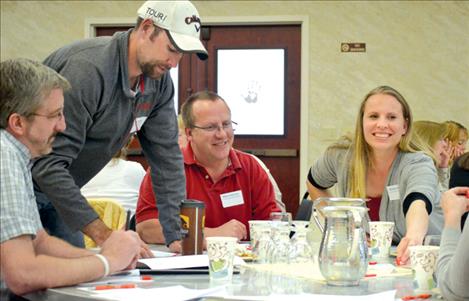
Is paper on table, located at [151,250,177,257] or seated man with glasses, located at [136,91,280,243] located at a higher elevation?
seated man with glasses, located at [136,91,280,243]

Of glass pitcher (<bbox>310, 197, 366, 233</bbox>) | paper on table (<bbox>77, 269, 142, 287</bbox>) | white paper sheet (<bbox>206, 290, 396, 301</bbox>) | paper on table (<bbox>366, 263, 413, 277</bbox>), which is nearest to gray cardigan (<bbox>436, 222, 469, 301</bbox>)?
white paper sheet (<bbox>206, 290, 396, 301</bbox>)

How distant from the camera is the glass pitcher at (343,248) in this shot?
1.94 m

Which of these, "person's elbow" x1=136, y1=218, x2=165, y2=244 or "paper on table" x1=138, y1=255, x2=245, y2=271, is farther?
"person's elbow" x1=136, y1=218, x2=165, y2=244

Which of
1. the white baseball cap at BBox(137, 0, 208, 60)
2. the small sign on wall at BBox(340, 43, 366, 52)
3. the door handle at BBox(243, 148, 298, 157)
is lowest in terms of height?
the door handle at BBox(243, 148, 298, 157)

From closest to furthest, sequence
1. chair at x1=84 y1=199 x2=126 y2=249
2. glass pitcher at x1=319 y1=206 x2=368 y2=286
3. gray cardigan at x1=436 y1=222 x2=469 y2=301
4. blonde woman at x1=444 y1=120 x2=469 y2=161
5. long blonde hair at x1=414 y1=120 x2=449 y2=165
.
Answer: gray cardigan at x1=436 y1=222 x2=469 y2=301
glass pitcher at x1=319 y1=206 x2=368 y2=286
chair at x1=84 y1=199 x2=126 y2=249
long blonde hair at x1=414 y1=120 x2=449 y2=165
blonde woman at x1=444 y1=120 x2=469 y2=161

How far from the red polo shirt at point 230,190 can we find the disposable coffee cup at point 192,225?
0.80m

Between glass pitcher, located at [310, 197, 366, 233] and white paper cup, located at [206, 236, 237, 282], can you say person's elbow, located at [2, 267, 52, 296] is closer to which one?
white paper cup, located at [206, 236, 237, 282]

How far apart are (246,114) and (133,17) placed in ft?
4.83

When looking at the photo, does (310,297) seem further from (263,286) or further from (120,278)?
(120,278)

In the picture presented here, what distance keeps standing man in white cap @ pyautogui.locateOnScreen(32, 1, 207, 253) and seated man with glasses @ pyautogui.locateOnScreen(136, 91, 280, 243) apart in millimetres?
451

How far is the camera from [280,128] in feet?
23.4

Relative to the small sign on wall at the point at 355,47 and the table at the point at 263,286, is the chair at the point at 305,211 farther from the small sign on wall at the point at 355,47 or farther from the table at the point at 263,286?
the small sign on wall at the point at 355,47

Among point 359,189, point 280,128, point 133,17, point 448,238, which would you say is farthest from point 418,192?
point 133,17

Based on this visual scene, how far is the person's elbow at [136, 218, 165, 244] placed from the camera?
308cm
